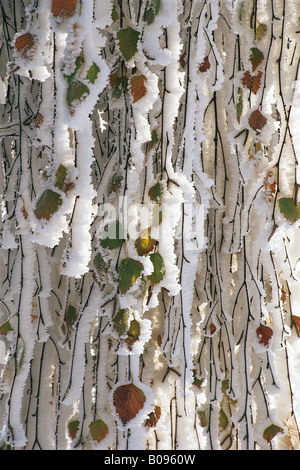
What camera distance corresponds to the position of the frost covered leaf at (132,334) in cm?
66

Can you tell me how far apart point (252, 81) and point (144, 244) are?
0.35 metres

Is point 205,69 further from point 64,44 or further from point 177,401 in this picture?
point 177,401

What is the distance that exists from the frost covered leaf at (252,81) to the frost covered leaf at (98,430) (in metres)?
0.66

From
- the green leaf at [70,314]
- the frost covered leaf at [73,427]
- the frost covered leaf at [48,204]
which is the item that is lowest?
the frost covered leaf at [73,427]

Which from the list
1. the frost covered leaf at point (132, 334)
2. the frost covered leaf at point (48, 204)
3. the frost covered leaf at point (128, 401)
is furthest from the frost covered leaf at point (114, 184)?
the frost covered leaf at point (128, 401)

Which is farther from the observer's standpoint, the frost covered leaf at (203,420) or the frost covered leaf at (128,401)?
the frost covered leaf at (203,420)

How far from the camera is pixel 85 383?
2.57 feet

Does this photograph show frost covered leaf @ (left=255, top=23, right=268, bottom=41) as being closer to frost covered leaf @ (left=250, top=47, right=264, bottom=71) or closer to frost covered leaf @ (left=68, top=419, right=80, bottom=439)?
frost covered leaf @ (left=250, top=47, right=264, bottom=71)

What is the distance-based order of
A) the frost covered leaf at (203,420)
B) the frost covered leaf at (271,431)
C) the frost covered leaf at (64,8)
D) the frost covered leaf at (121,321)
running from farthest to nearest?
the frost covered leaf at (203,420), the frost covered leaf at (271,431), the frost covered leaf at (121,321), the frost covered leaf at (64,8)

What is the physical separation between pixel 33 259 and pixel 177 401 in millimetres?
401

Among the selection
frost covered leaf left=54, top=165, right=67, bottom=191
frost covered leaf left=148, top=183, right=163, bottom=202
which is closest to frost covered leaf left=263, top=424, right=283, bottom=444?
frost covered leaf left=148, top=183, right=163, bottom=202

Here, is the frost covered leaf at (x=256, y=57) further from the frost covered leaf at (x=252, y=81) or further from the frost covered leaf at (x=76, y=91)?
the frost covered leaf at (x=76, y=91)

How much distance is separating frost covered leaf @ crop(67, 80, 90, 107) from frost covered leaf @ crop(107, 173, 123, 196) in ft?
0.48

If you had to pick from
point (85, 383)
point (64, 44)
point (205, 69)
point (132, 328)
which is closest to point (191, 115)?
point (205, 69)
